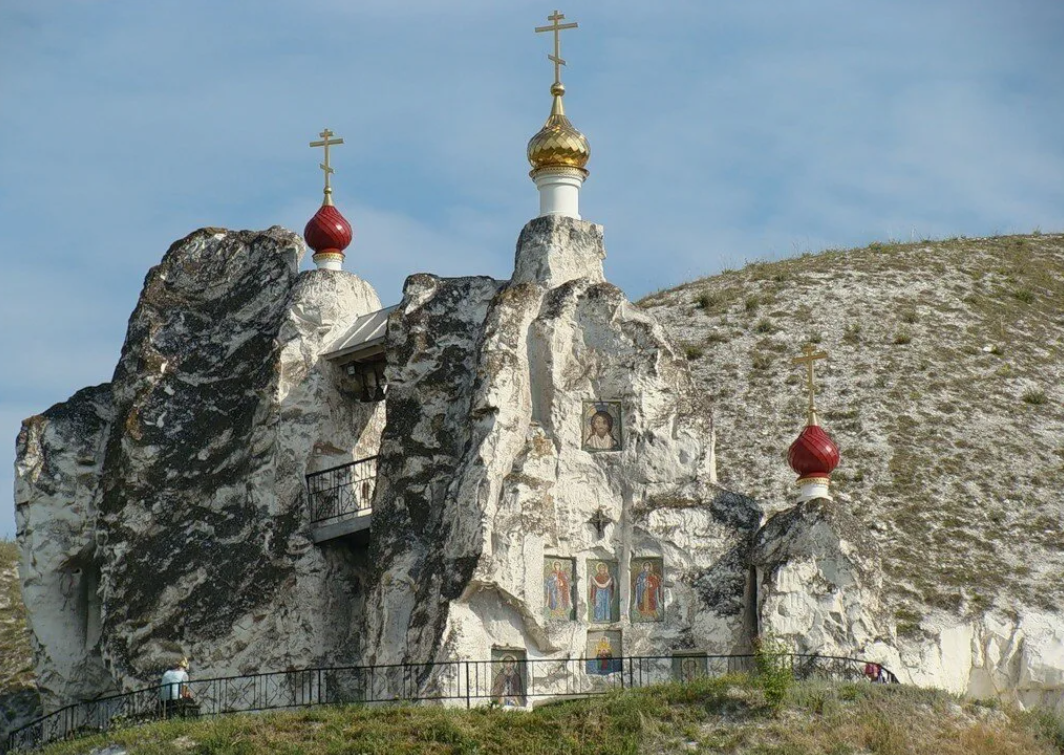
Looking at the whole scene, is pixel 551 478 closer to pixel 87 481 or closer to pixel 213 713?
pixel 213 713

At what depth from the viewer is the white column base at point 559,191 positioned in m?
39.6

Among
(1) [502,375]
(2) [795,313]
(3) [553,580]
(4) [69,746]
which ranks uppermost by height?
(2) [795,313]

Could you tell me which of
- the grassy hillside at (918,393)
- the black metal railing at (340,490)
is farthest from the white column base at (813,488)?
the black metal railing at (340,490)

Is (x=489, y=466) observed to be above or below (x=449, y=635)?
above

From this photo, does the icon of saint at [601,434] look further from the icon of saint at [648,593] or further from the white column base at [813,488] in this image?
the white column base at [813,488]

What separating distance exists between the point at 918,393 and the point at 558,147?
14201mm

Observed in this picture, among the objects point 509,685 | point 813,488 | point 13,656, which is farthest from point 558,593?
point 13,656

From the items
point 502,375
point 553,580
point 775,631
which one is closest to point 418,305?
point 502,375

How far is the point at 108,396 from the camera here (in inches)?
1722

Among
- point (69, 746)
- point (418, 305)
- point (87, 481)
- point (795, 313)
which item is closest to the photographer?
point (69, 746)

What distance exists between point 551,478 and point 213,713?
6.35m

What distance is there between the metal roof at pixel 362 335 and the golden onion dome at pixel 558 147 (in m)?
3.74

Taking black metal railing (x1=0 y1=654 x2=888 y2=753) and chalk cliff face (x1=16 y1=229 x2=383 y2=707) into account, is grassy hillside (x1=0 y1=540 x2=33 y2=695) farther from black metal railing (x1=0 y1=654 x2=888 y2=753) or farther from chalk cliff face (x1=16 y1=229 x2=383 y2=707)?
black metal railing (x1=0 y1=654 x2=888 y2=753)

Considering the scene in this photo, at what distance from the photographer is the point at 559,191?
39656mm
